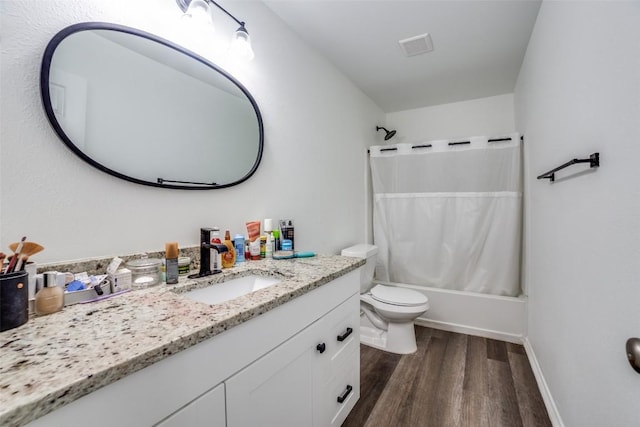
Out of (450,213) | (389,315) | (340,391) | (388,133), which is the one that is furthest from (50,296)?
(388,133)

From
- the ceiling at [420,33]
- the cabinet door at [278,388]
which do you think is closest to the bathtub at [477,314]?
the cabinet door at [278,388]

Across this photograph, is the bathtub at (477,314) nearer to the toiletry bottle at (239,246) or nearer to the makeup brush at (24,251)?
the toiletry bottle at (239,246)

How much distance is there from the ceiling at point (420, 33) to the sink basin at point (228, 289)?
5.03 feet

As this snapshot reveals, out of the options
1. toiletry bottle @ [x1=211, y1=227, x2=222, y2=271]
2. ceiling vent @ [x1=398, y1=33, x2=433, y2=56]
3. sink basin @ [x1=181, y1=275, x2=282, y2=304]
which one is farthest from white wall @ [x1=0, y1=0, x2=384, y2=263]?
ceiling vent @ [x1=398, y1=33, x2=433, y2=56]

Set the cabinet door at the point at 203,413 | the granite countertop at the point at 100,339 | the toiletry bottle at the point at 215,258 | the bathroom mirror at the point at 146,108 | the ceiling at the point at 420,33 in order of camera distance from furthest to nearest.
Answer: the ceiling at the point at 420,33 → the toiletry bottle at the point at 215,258 → the bathroom mirror at the point at 146,108 → the cabinet door at the point at 203,413 → the granite countertop at the point at 100,339

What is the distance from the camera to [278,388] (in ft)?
2.88

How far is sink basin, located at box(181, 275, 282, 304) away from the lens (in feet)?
3.34

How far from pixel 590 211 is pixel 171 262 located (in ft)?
4.86

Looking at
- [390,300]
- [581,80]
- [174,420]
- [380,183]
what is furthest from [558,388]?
[380,183]

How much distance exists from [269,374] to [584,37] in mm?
1594

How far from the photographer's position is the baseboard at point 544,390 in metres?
1.33

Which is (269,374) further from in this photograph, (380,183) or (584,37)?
(380,183)

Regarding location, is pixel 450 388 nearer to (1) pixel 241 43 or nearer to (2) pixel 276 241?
(2) pixel 276 241

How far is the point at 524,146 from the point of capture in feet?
7.38
